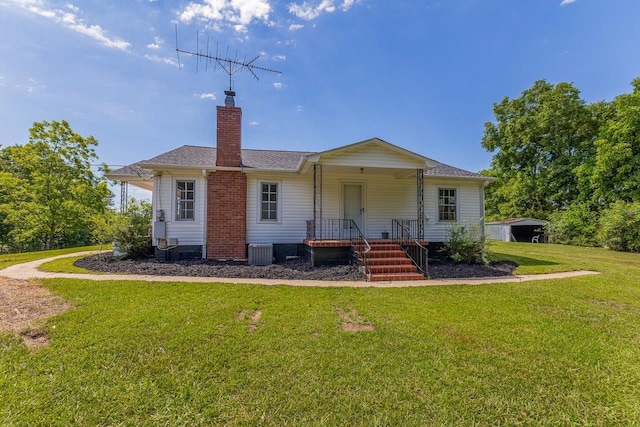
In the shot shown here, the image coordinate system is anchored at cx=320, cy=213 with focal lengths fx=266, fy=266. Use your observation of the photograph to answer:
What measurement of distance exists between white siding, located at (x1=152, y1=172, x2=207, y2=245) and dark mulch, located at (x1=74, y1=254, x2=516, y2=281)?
3.22 ft

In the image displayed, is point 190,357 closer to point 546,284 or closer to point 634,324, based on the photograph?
point 634,324

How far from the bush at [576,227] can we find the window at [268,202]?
2179 centimetres

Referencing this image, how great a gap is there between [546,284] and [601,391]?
4.93 metres

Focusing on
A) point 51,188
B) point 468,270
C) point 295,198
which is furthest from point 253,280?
point 51,188

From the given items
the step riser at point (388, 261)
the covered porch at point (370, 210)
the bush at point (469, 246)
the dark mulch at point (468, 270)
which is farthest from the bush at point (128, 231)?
the bush at point (469, 246)

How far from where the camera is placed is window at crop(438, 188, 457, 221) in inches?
423

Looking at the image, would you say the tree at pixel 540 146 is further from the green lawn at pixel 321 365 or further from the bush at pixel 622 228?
the green lawn at pixel 321 365

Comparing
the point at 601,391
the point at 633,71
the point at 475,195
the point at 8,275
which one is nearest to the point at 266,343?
the point at 601,391

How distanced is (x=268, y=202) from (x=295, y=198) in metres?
1.00

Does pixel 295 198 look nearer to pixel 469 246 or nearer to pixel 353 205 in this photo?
pixel 353 205

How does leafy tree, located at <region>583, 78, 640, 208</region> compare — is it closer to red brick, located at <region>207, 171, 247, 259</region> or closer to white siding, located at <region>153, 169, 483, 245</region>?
white siding, located at <region>153, 169, 483, 245</region>

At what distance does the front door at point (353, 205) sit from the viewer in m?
10.2

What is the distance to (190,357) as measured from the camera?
117 inches

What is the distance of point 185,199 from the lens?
9273mm
